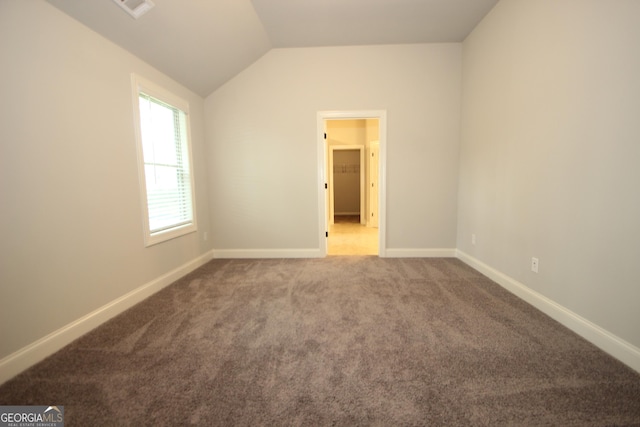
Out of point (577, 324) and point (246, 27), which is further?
point (246, 27)

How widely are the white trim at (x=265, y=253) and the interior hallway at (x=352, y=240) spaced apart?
402 mm

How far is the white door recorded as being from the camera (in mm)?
6105

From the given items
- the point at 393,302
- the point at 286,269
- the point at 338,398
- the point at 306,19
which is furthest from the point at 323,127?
the point at 338,398

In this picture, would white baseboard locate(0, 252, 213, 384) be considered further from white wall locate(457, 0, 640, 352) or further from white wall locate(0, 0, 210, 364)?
white wall locate(457, 0, 640, 352)

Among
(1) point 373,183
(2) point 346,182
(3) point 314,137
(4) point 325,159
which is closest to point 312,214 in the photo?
(4) point 325,159

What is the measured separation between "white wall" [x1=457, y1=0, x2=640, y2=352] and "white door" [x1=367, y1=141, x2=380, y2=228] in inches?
123

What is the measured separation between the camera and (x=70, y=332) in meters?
1.81

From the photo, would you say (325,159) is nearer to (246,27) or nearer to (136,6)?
(246,27)

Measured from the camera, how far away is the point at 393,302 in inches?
93.0

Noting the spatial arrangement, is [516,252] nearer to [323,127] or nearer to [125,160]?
[323,127]

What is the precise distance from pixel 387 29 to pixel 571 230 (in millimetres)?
2875

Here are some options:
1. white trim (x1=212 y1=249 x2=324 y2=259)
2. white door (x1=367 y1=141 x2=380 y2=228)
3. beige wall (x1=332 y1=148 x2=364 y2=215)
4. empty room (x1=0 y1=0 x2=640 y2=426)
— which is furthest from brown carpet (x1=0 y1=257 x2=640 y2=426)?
beige wall (x1=332 y1=148 x2=364 y2=215)

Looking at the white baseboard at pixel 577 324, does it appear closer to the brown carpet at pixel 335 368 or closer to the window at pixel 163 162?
the brown carpet at pixel 335 368

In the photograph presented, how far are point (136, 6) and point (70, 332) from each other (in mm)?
2489
